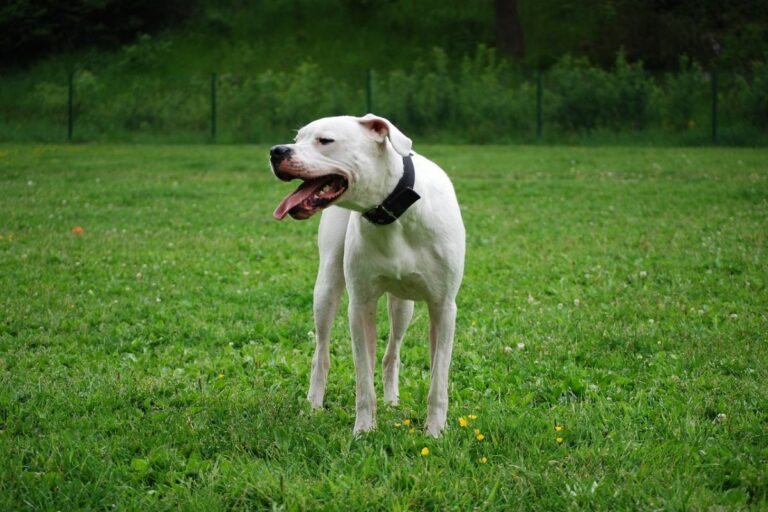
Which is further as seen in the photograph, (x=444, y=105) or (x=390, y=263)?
(x=444, y=105)

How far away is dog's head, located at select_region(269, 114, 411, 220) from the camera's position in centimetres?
376

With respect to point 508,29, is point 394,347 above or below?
below

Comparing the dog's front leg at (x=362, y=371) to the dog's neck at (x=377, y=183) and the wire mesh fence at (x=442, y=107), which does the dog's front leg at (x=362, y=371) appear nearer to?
the dog's neck at (x=377, y=183)

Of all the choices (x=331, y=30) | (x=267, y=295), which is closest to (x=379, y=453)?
(x=267, y=295)

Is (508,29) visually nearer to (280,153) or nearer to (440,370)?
(440,370)

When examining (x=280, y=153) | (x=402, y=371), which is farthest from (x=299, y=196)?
(x=402, y=371)

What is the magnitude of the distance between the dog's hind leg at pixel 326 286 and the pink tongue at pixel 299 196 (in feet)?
2.65

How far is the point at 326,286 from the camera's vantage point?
4.74 m

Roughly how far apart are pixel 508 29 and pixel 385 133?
30.7m

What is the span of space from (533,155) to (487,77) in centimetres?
627

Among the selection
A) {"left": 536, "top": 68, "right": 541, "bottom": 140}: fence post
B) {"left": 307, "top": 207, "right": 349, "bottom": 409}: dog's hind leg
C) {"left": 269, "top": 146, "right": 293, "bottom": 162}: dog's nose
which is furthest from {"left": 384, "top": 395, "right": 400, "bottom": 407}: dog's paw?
{"left": 536, "top": 68, "right": 541, "bottom": 140}: fence post

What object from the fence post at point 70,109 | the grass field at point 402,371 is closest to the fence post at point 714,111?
the grass field at point 402,371

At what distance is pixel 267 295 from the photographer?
720cm

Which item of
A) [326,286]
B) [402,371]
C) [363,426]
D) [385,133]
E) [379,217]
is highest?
[385,133]
